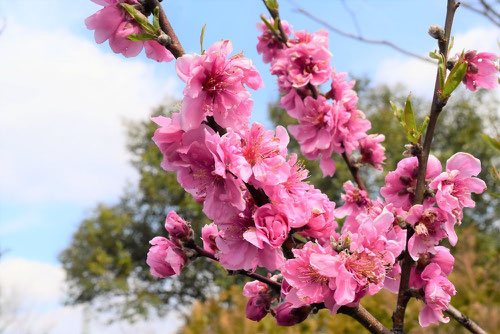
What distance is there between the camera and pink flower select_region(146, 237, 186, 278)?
1.10m

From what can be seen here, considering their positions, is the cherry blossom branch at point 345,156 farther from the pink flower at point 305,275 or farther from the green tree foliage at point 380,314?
the green tree foliage at point 380,314

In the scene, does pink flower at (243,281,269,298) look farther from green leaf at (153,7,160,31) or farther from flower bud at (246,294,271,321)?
green leaf at (153,7,160,31)

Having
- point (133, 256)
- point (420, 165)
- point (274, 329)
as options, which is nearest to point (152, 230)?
point (133, 256)

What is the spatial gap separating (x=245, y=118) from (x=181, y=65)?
0.57 feet

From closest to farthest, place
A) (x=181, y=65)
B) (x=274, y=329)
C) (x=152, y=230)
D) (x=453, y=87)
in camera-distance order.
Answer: (x=181, y=65) → (x=453, y=87) → (x=274, y=329) → (x=152, y=230)

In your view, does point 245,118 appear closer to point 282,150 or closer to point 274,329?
point 282,150

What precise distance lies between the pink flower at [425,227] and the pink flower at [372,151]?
0.67 m

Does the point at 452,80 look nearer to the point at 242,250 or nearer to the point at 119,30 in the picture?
the point at 242,250

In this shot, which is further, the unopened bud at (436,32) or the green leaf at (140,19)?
the unopened bud at (436,32)

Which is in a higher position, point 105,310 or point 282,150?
point 105,310

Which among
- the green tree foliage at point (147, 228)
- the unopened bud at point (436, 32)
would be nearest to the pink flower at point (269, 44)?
the unopened bud at point (436, 32)

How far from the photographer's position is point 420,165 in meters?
1.17

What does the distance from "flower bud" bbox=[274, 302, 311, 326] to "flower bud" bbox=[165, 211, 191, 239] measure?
28 cm

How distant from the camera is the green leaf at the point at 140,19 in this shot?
929mm
